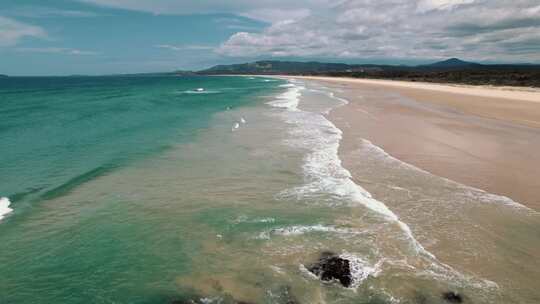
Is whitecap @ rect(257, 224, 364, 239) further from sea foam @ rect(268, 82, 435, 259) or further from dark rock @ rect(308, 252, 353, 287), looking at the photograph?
sea foam @ rect(268, 82, 435, 259)

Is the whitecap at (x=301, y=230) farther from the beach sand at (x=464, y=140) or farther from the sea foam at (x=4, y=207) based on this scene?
the sea foam at (x=4, y=207)

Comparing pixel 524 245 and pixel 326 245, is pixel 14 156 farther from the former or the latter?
pixel 524 245

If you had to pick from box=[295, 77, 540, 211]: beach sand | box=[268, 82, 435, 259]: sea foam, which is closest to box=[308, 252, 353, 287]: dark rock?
box=[268, 82, 435, 259]: sea foam

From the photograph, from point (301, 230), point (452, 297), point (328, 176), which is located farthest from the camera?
point (328, 176)

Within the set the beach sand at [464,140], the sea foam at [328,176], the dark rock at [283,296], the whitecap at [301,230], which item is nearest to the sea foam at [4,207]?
the whitecap at [301,230]

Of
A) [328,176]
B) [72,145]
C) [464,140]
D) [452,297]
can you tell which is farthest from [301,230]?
[72,145]

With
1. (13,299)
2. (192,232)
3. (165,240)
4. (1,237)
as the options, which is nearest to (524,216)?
(192,232)

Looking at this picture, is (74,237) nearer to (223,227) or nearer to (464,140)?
(223,227)
